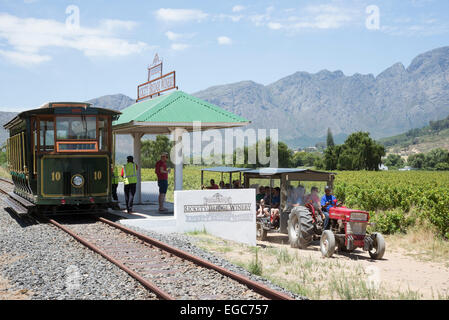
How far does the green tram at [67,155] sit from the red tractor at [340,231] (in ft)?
19.8

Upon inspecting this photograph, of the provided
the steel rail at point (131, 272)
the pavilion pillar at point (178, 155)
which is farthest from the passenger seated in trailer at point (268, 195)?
the steel rail at point (131, 272)

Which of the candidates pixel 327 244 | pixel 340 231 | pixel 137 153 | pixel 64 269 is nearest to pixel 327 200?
pixel 340 231

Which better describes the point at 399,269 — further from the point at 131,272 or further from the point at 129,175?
the point at 129,175

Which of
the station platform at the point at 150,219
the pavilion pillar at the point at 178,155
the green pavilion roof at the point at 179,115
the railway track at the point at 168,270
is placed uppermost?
the green pavilion roof at the point at 179,115

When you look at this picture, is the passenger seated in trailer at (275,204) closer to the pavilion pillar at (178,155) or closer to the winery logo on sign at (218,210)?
the winery logo on sign at (218,210)

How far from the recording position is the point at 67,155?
45.4 ft

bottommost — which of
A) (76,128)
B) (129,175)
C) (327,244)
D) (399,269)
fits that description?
(399,269)

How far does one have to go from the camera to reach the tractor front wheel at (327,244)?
11906mm

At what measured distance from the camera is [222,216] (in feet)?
45.1

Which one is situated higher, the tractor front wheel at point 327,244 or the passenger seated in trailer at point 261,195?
the passenger seated in trailer at point 261,195

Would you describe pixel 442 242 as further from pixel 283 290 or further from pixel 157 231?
pixel 283 290

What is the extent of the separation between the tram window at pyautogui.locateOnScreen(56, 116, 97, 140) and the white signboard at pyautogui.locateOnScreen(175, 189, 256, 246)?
3395mm

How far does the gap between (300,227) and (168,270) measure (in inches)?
216
